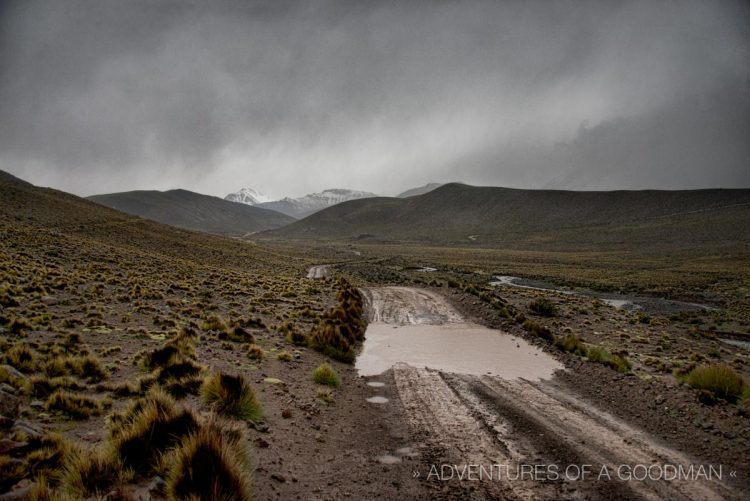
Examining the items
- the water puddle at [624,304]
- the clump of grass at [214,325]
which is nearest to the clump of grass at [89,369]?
the clump of grass at [214,325]

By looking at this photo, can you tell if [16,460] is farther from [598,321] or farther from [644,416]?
[598,321]

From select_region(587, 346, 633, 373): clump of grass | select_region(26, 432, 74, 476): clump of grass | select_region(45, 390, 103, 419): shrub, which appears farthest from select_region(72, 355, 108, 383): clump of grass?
select_region(587, 346, 633, 373): clump of grass

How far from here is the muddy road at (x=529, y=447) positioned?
5820 mm

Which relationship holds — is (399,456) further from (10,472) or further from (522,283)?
(522,283)

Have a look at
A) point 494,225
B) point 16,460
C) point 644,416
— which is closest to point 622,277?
point 644,416

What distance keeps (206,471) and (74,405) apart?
13.7 feet

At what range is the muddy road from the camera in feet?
19.1

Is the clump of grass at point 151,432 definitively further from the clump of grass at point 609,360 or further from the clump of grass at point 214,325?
the clump of grass at point 609,360

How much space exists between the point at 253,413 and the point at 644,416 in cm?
877

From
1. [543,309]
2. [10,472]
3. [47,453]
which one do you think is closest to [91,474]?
[10,472]

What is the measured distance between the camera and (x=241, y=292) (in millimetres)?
26562

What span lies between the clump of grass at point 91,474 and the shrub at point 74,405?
2.26m

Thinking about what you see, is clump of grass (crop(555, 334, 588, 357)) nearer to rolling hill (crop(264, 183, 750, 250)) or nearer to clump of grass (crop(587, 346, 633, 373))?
clump of grass (crop(587, 346, 633, 373))

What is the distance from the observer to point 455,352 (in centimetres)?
1541
